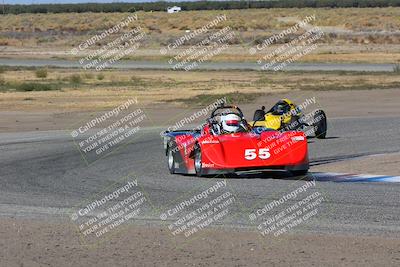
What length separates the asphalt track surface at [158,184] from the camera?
12445 millimetres

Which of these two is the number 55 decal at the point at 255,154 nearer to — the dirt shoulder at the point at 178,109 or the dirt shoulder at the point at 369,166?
the dirt shoulder at the point at 369,166

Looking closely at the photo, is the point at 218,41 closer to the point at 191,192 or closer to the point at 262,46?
the point at 262,46

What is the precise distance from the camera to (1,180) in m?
16.8

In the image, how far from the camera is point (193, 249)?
10.6 m

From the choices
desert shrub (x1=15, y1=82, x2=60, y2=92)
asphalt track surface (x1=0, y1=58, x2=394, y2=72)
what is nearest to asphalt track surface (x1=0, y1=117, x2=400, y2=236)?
desert shrub (x1=15, y1=82, x2=60, y2=92)

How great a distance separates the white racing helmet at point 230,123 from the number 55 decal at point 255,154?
3.47 ft

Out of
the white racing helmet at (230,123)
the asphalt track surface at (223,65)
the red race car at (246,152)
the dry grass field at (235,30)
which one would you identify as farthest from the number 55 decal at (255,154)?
the dry grass field at (235,30)

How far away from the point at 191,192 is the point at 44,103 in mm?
23211

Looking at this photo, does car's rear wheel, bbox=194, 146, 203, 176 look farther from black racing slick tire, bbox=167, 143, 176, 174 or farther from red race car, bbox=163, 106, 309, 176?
black racing slick tire, bbox=167, 143, 176, 174

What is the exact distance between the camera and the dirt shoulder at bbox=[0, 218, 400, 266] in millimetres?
9992

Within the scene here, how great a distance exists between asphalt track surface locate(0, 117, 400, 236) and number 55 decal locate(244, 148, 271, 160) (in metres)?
0.39

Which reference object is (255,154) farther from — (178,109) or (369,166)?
(178,109)

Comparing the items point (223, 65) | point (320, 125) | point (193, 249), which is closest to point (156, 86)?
point (223, 65)

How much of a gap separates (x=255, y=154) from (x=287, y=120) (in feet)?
24.1
